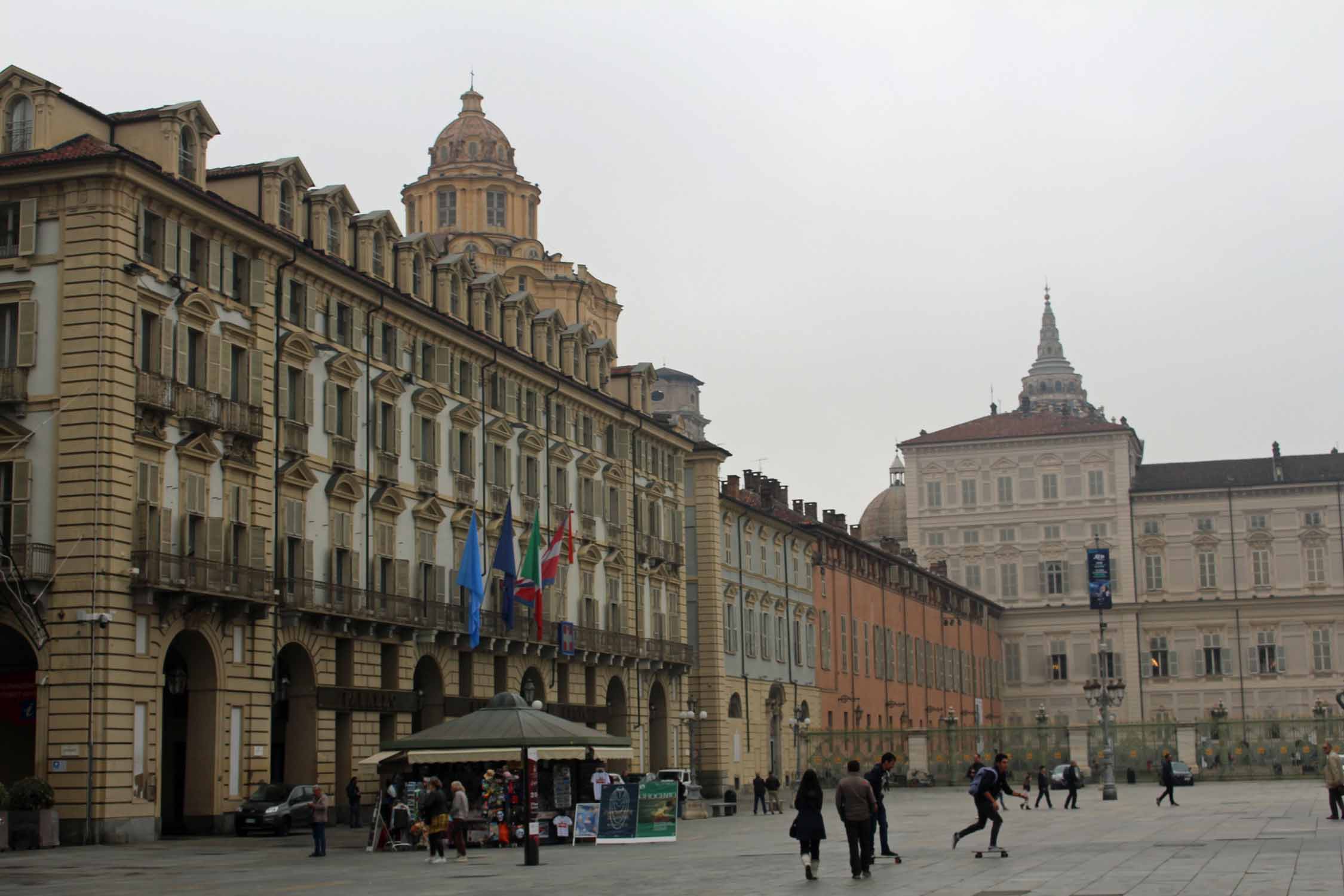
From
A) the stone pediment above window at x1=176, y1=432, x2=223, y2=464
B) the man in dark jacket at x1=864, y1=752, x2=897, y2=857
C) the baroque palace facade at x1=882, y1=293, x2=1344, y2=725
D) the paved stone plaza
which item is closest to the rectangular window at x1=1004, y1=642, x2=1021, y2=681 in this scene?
the baroque palace facade at x1=882, y1=293, x2=1344, y2=725

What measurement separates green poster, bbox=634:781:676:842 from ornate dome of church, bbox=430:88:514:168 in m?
56.7

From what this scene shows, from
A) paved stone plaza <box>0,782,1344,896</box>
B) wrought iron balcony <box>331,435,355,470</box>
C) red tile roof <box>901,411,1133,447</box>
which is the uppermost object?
red tile roof <box>901,411,1133,447</box>

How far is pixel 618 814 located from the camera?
40188 mm

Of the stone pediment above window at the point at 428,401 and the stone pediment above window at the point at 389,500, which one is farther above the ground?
the stone pediment above window at the point at 428,401

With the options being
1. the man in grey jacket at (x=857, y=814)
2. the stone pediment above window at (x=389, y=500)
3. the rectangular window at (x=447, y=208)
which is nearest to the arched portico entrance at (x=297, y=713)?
the stone pediment above window at (x=389, y=500)

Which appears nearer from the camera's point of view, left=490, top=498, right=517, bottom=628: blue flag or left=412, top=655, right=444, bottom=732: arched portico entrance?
left=490, top=498, right=517, bottom=628: blue flag

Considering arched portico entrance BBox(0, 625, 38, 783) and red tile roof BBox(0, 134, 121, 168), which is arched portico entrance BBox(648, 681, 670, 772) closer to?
arched portico entrance BBox(0, 625, 38, 783)

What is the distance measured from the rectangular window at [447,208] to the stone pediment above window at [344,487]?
4075 cm

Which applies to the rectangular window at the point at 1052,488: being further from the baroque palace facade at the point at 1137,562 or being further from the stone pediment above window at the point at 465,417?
the stone pediment above window at the point at 465,417

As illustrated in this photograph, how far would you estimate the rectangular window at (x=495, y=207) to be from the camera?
91.9 metres

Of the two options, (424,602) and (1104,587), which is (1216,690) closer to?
(1104,587)

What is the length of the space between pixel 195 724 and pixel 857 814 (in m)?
23.1

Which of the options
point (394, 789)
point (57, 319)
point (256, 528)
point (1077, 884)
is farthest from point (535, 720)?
point (1077, 884)

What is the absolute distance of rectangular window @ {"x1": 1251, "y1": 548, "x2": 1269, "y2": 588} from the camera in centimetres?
12875
